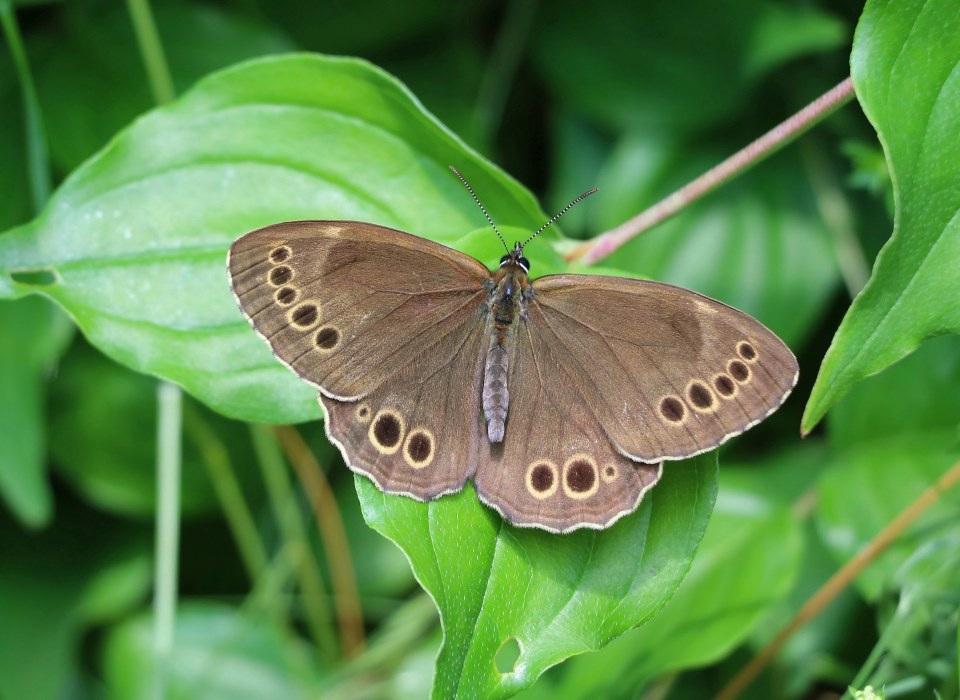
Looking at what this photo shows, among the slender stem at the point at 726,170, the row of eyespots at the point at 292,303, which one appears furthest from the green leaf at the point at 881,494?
the row of eyespots at the point at 292,303

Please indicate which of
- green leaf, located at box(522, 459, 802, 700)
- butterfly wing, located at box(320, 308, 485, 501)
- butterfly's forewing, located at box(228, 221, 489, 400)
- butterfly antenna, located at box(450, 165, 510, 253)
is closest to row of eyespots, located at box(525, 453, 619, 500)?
butterfly wing, located at box(320, 308, 485, 501)

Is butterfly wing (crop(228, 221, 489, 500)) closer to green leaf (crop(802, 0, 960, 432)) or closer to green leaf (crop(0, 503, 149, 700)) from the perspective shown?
green leaf (crop(802, 0, 960, 432))

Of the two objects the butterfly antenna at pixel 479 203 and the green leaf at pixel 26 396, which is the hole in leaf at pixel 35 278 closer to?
the green leaf at pixel 26 396

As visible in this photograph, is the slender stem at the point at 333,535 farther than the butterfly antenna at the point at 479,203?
Yes

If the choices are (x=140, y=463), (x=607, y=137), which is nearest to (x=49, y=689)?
(x=140, y=463)

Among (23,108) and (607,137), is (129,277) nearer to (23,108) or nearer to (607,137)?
(23,108)
